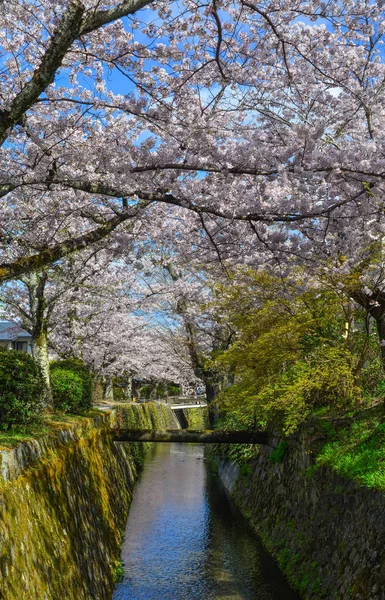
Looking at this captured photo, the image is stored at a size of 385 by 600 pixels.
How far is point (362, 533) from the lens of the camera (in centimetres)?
814

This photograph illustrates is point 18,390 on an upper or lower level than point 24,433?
upper

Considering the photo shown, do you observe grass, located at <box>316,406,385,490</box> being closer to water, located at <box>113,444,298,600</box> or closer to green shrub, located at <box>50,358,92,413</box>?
water, located at <box>113,444,298,600</box>

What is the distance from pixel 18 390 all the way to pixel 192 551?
23.5 ft

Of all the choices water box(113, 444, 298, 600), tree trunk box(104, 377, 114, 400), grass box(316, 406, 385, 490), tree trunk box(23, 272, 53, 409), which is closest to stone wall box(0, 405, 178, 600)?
water box(113, 444, 298, 600)

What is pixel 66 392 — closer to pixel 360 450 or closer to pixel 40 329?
pixel 40 329

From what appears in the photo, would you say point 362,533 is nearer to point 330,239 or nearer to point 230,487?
point 330,239

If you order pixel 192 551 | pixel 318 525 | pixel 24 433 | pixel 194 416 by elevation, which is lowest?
pixel 192 551

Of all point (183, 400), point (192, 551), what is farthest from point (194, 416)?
point (192, 551)

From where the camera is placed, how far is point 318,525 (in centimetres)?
1028

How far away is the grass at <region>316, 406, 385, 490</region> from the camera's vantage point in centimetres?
867

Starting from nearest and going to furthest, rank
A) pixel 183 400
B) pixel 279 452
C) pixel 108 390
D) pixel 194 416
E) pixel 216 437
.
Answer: pixel 279 452 < pixel 216 437 < pixel 108 390 < pixel 194 416 < pixel 183 400

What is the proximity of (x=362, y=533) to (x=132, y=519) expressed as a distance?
987 cm

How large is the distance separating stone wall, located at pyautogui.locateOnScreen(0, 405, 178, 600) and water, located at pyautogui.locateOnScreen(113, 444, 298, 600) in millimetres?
771

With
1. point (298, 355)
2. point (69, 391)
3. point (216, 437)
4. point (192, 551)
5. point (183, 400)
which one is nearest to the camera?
point (298, 355)
